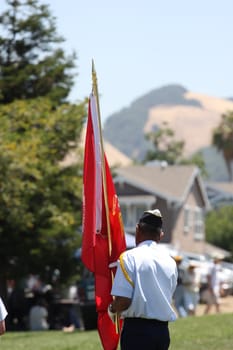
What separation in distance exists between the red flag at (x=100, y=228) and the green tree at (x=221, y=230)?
61766mm

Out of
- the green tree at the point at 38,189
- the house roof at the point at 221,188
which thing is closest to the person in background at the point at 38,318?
the green tree at the point at 38,189

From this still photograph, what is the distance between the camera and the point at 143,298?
7.86 meters

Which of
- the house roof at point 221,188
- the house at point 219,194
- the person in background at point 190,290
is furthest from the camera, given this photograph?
the house roof at point 221,188

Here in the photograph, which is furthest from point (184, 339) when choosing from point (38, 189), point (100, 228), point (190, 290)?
point (38, 189)

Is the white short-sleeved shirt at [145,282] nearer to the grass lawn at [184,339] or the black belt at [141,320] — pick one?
the black belt at [141,320]

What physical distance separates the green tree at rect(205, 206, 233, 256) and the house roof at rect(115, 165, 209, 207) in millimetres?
8618

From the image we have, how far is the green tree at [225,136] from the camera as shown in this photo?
93250 millimetres

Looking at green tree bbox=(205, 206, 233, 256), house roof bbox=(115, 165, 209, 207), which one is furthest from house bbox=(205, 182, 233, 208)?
house roof bbox=(115, 165, 209, 207)

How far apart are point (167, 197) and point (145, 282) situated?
51.0 meters

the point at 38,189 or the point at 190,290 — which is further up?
the point at 38,189

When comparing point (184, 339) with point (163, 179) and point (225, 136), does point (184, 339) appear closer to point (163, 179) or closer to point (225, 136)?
point (163, 179)

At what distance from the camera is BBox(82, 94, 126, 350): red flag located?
359 inches

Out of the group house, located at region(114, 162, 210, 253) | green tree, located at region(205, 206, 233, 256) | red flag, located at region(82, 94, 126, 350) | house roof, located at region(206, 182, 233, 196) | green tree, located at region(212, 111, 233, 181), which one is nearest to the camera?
red flag, located at region(82, 94, 126, 350)

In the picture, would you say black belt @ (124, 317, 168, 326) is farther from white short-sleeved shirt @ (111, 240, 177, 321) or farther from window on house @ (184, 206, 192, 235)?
window on house @ (184, 206, 192, 235)
